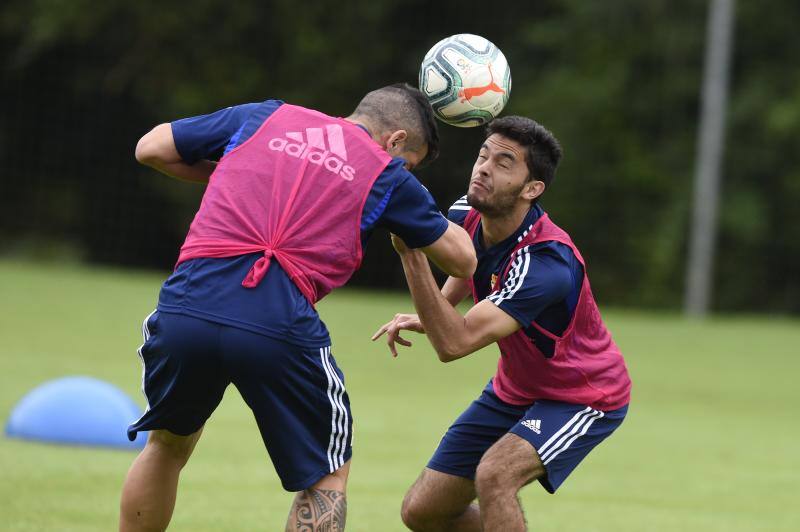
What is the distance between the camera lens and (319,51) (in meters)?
28.8

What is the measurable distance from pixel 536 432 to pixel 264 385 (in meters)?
1.51

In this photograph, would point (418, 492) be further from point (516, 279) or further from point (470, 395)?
point (470, 395)

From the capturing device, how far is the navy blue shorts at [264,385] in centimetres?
461

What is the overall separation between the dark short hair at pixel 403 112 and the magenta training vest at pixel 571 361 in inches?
35.4

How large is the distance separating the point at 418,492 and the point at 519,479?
2.32 feet

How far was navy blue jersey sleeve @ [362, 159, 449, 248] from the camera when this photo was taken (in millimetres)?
4762

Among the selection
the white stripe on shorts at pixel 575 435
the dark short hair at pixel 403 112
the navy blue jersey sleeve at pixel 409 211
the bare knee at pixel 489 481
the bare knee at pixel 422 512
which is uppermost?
the dark short hair at pixel 403 112

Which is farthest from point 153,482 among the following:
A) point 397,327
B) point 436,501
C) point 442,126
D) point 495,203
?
point 442,126

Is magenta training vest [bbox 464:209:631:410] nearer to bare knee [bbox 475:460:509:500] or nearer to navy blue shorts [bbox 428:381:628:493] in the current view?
navy blue shorts [bbox 428:381:628:493]

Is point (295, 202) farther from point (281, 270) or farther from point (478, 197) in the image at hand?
point (478, 197)

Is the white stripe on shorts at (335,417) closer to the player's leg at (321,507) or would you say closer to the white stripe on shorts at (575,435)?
the player's leg at (321,507)

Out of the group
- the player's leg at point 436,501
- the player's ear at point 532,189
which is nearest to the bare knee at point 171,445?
the player's leg at point 436,501

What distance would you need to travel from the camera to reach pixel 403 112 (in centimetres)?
505

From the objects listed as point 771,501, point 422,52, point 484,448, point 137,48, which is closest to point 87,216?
point 137,48
